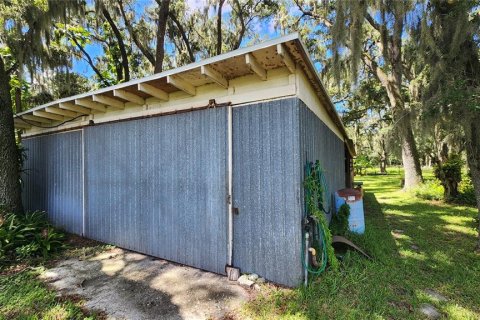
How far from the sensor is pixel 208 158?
10.3ft

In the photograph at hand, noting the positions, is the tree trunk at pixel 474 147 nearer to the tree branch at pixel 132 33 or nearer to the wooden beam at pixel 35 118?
the wooden beam at pixel 35 118

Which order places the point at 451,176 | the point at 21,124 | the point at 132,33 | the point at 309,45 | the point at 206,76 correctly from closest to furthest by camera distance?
1. the point at 206,76
2. the point at 21,124
3. the point at 451,176
4. the point at 132,33
5. the point at 309,45

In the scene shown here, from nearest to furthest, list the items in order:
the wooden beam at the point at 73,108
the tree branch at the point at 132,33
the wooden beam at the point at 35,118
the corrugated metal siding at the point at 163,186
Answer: the corrugated metal siding at the point at 163,186, the wooden beam at the point at 73,108, the wooden beam at the point at 35,118, the tree branch at the point at 132,33

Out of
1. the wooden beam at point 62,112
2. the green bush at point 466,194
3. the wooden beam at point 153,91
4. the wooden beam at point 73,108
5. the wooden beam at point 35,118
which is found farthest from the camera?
the green bush at point 466,194

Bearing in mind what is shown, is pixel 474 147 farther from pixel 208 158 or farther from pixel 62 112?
pixel 62 112

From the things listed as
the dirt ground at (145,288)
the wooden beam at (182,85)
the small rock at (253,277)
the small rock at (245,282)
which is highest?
the wooden beam at (182,85)

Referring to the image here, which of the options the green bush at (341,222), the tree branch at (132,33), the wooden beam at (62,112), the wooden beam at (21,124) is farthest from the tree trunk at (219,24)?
the green bush at (341,222)

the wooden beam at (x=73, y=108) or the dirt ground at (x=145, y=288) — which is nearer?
the dirt ground at (x=145, y=288)

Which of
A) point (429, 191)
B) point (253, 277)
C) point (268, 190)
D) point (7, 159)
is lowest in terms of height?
point (253, 277)

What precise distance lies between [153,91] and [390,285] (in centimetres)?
378

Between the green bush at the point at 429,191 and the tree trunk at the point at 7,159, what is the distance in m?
11.2

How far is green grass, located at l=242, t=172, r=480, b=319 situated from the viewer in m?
2.26

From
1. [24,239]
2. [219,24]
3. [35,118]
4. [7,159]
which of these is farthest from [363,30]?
[24,239]

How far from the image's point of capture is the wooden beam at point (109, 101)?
3819 mm
